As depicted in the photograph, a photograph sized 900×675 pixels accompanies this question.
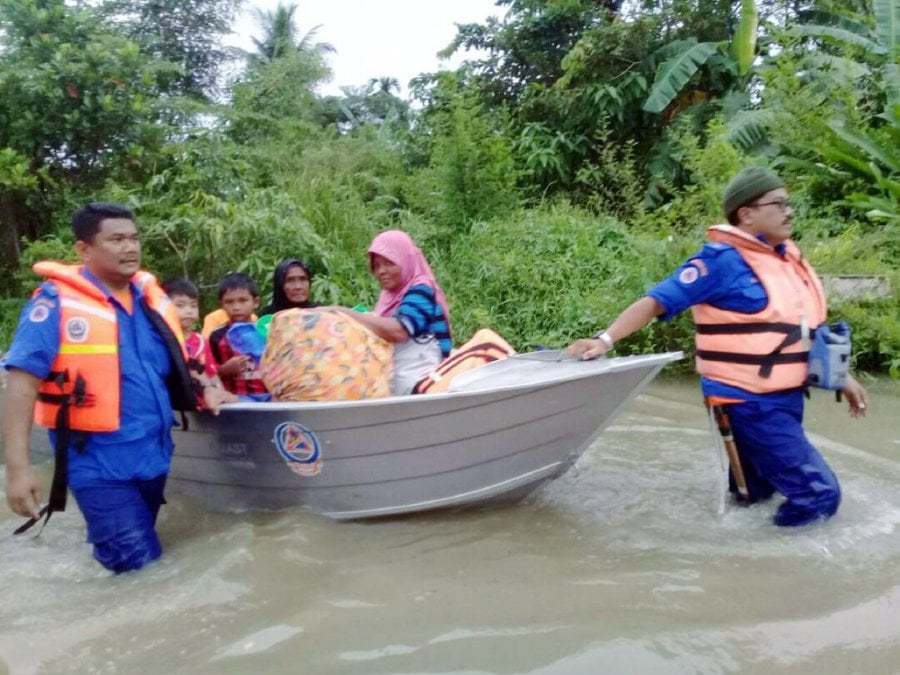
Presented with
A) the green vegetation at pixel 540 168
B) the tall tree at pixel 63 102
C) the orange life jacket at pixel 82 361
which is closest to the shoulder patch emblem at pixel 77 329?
the orange life jacket at pixel 82 361

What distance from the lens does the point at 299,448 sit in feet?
11.9

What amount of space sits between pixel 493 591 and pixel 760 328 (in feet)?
4.65

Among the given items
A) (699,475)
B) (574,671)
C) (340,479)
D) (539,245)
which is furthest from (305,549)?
(539,245)

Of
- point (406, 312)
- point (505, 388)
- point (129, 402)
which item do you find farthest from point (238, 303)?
point (505, 388)

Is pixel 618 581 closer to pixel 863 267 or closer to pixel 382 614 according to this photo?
pixel 382 614

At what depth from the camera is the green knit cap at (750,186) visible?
3.28m

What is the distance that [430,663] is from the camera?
252cm

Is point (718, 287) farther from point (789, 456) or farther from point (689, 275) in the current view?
point (789, 456)

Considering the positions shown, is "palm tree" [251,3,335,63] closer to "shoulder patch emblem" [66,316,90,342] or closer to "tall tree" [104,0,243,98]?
"tall tree" [104,0,243,98]

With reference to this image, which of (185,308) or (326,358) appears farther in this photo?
(185,308)

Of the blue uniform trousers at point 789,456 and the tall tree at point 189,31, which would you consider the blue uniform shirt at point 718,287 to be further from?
the tall tree at point 189,31

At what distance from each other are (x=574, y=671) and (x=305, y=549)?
4.69 feet

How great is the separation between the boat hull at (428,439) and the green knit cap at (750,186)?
2.21ft

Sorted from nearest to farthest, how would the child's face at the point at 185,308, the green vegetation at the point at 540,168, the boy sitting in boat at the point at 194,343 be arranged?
1. the boy sitting in boat at the point at 194,343
2. the child's face at the point at 185,308
3. the green vegetation at the point at 540,168
